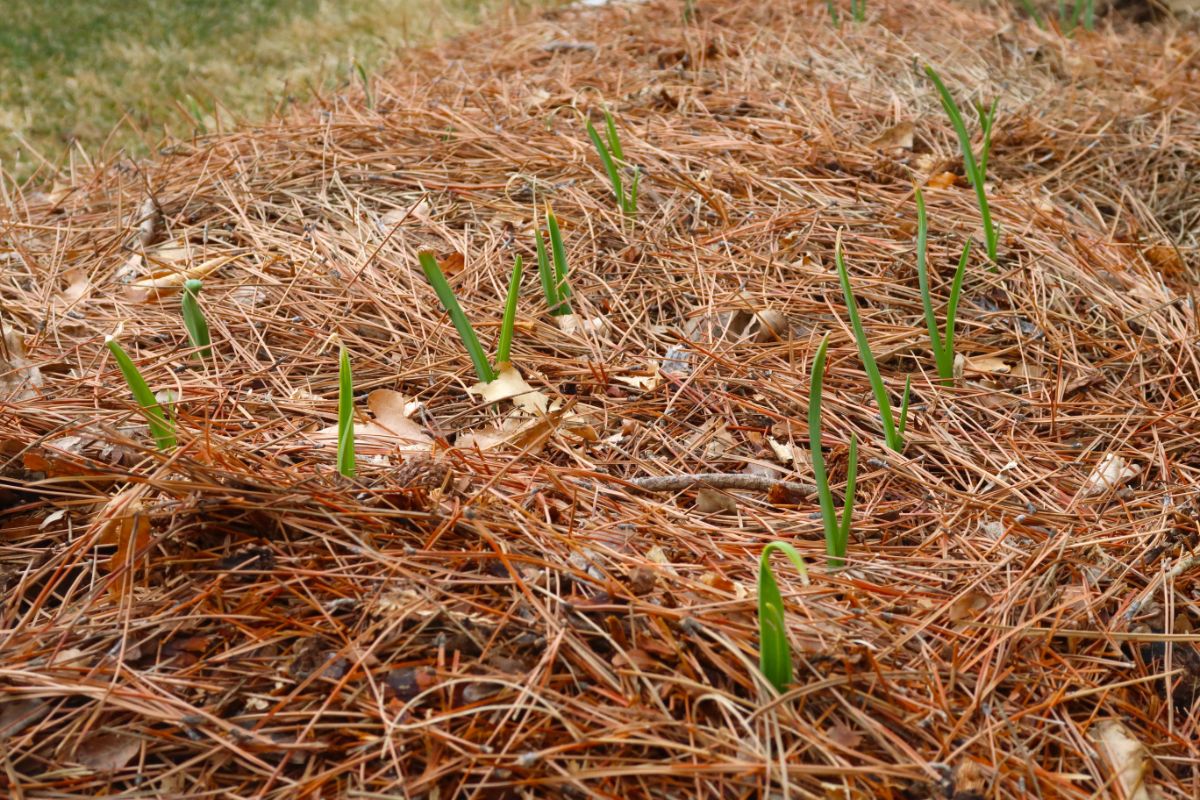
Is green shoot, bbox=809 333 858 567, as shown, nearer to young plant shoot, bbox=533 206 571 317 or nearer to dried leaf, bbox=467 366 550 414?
dried leaf, bbox=467 366 550 414

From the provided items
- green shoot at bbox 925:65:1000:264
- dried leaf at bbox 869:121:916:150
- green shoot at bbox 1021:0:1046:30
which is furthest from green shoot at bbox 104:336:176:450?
green shoot at bbox 1021:0:1046:30

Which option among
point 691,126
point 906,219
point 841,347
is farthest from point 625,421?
point 691,126

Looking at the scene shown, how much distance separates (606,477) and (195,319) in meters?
0.84

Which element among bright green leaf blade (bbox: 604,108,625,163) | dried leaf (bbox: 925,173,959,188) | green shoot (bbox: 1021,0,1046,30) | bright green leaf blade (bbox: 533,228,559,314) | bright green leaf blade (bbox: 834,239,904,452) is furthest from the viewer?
green shoot (bbox: 1021,0,1046,30)

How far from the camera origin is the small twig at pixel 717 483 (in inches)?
62.1

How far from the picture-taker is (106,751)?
3.78ft

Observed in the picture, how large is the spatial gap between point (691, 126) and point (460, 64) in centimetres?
113

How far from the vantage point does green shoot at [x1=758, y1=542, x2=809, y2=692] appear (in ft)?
3.61

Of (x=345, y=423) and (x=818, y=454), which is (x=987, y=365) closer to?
(x=818, y=454)

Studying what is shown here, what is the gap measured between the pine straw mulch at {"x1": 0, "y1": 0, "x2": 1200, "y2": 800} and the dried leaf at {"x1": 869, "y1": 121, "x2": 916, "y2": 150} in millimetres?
12

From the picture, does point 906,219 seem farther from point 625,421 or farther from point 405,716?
point 405,716

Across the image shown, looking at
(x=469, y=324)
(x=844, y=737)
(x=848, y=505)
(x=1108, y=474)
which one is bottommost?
(x=1108, y=474)

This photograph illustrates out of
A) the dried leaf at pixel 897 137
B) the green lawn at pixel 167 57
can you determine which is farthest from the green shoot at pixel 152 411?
the dried leaf at pixel 897 137

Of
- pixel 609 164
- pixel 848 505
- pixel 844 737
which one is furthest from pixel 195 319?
pixel 844 737
